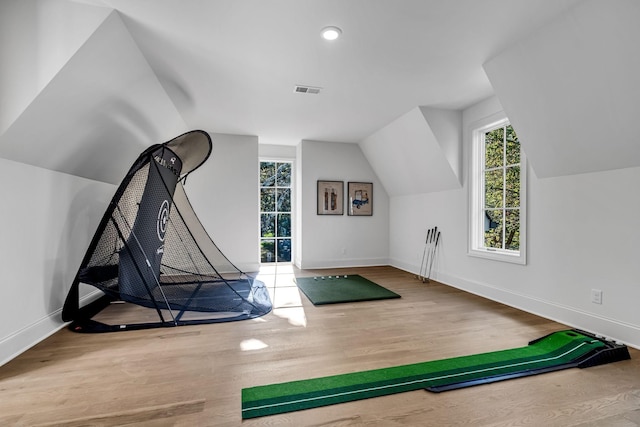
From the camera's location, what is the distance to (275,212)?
243 inches

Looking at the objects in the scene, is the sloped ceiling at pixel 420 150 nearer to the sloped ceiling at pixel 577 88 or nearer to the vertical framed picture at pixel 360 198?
the vertical framed picture at pixel 360 198

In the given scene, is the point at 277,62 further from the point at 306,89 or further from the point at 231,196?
the point at 231,196

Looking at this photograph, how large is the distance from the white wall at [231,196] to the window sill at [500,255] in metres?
3.57

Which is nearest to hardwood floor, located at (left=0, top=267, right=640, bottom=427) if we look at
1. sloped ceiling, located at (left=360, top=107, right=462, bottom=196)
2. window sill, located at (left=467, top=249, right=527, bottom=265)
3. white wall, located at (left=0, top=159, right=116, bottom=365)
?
white wall, located at (left=0, top=159, right=116, bottom=365)

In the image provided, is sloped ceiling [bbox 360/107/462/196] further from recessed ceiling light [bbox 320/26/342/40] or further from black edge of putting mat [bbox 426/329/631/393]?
black edge of putting mat [bbox 426/329/631/393]

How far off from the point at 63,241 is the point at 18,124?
1218 mm

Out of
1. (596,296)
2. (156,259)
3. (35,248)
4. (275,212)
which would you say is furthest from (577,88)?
(275,212)

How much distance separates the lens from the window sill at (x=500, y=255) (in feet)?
10.6

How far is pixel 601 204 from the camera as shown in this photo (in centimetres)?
256

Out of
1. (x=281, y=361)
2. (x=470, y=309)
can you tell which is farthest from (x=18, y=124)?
(x=470, y=309)

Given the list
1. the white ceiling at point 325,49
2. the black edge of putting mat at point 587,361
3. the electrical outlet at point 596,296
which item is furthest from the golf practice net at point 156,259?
the electrical outlet at point 596,296

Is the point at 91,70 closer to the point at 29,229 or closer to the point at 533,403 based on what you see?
the point at 29,229

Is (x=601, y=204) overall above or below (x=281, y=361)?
above

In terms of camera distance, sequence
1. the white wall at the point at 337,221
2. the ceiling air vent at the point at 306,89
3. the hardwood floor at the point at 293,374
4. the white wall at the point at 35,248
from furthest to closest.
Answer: the white wall at the point at 337,221
the ceiling air vent at the point at 306,89
the white wall at the point at 35,248
the hardwood floor at the point at 293,374
